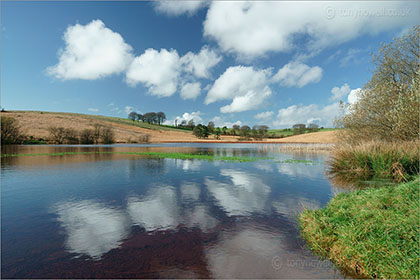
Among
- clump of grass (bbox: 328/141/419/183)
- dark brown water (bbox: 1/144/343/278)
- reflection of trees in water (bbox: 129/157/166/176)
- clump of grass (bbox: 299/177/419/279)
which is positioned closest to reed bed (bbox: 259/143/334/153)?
clump of grass (bbox: 328/141/419/183)

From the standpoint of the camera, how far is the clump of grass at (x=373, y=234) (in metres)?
4.75

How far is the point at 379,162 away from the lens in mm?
16453

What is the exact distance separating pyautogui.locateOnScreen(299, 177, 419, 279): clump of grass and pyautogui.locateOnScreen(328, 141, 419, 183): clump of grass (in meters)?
9.30

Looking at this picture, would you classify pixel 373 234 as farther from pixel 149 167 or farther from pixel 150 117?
pixel 150 117

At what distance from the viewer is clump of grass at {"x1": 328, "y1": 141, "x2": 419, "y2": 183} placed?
1520 cm

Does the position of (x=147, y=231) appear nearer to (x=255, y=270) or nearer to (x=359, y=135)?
(x=255, y=270)

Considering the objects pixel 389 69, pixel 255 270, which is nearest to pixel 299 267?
pixel 255 270

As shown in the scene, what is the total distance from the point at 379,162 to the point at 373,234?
562 inches

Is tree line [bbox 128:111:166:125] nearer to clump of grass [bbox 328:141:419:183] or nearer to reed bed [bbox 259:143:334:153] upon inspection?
reed bed [bbox 259:143:334:153]

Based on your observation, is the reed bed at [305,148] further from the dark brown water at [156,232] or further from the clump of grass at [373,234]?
the clump of grass at [373,234]

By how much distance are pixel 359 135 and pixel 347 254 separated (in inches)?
899

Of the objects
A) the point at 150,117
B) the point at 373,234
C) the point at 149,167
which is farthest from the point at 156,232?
the point at 150,117

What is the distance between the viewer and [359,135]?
23.5 metres

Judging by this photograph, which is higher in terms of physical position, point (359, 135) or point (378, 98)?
point (378, 98)
